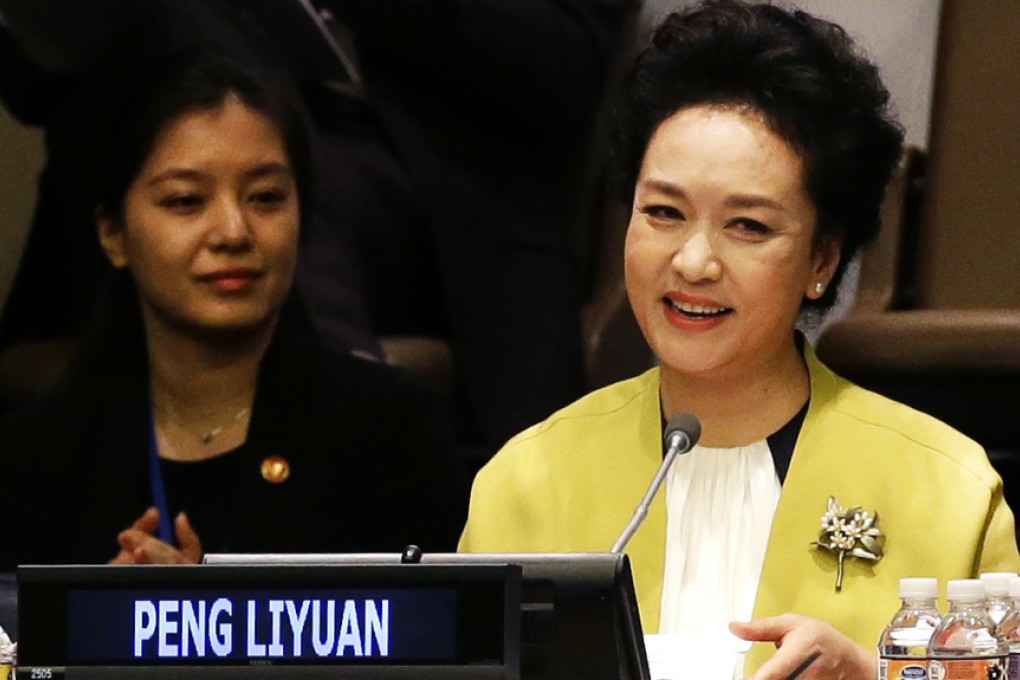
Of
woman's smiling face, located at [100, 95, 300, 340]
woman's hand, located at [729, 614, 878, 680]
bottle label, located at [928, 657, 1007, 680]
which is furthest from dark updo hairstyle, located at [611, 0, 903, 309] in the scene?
woman's smiling face, located at [100, 95, 300, 340]

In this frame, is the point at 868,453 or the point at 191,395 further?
the point at 191,395

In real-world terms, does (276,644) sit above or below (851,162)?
below

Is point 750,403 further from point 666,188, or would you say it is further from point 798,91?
point 798,91

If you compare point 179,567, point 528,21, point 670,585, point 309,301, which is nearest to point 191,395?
point 309,301

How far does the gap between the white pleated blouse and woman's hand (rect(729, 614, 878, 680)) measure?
1.14ft

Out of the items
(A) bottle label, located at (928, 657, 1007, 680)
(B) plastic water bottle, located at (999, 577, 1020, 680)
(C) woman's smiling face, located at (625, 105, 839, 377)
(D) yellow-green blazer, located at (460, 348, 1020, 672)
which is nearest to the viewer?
(A) bottle label, located at (928, 657, 1007, 680)

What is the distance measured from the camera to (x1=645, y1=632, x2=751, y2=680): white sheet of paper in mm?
1678

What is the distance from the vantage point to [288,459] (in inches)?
119

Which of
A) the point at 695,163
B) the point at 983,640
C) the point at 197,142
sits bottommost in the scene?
the point at 983,640

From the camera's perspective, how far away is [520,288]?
3035 mm

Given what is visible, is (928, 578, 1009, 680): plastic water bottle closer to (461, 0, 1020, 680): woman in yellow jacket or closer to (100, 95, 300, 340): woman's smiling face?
(461, 0, 1020, 680): woman in yellow jacket

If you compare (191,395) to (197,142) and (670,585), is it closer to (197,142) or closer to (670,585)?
(197,142)

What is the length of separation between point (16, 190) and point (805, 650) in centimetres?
192

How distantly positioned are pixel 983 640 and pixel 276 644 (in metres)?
0.65
